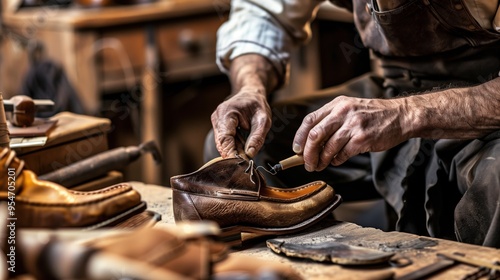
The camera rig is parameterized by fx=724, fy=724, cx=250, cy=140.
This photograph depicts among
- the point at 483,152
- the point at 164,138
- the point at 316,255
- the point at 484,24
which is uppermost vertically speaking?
the point at 484,24

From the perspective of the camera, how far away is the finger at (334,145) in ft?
4.82

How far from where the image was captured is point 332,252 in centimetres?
127

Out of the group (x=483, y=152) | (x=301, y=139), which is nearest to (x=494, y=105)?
(x=483, y=152)

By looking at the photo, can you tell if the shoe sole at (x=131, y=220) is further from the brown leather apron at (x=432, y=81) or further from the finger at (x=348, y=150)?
the brown leather apron at (x=432, y=81)

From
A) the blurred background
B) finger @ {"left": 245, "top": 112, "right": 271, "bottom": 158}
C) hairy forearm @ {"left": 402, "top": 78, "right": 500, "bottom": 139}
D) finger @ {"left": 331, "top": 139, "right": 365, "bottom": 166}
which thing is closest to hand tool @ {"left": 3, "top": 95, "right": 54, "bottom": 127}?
finger @ {"left": 245, "top": 112, "right": 271, "bottom": 158}

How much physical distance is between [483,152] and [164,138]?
249cm

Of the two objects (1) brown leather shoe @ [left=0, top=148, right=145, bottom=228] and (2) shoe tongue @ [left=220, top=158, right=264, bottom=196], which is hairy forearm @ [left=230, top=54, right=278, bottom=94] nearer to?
(2) shoe tongue @ [left=220, top=158, right=264, bottom=196]

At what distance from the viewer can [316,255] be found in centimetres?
127

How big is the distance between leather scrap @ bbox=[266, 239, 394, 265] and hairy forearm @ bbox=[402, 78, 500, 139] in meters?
0.35

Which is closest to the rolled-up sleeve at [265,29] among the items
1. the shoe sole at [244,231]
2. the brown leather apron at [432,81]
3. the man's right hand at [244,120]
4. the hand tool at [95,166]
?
the man's right hand at [244,120]

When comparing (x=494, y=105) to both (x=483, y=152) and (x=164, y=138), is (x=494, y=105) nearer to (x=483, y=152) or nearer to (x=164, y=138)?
(x=483, y=152)

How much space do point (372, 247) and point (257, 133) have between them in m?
0.43

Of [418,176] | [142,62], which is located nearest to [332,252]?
[418,176]

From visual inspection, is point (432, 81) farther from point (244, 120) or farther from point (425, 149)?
point (244, 120)
